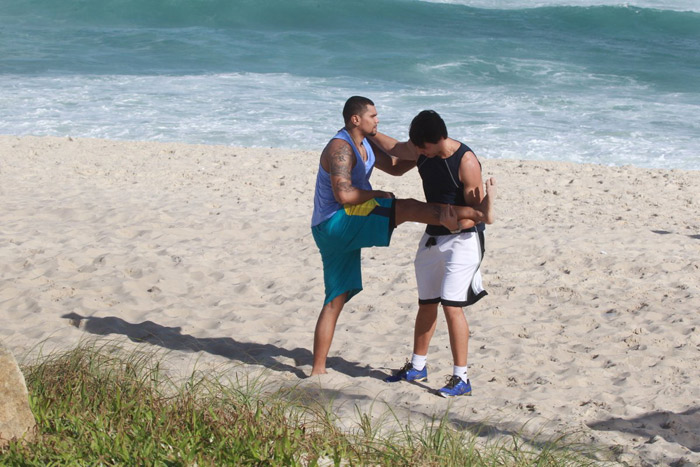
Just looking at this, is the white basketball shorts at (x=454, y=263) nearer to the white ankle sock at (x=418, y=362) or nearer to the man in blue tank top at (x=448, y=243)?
the man in blue tank top at (x=448, y=243)

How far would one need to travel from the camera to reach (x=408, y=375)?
4.48 m

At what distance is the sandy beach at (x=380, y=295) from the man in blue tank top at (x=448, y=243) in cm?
35

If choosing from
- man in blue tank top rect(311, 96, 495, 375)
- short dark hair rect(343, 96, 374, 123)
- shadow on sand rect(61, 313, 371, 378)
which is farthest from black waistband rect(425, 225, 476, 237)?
shadow on sand rect(61, 313, 371, 378)

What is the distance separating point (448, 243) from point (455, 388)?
Answer: 0.81 meters

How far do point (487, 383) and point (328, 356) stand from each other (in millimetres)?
1042

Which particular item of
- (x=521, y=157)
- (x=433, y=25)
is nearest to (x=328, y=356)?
(x=521, y=157)

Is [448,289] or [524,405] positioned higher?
[448,289]

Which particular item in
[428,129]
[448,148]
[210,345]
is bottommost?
[210,345]

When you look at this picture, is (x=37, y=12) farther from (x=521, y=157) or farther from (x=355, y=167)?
(x=355, y=167)

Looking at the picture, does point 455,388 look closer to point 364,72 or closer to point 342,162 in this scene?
point 342,162

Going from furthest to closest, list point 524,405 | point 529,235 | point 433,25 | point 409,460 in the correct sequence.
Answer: point 433,25 < point 529,235 < point 524,405 < point 409,460

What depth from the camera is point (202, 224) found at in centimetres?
756

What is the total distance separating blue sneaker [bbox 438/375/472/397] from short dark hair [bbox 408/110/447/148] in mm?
1340

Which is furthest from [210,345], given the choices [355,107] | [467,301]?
[355,107]
